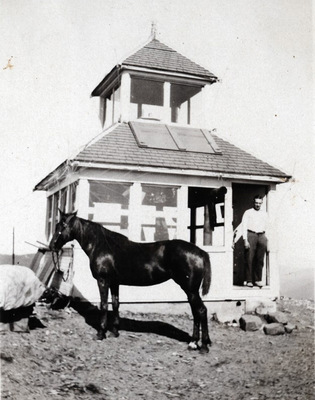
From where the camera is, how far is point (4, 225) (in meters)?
7.65

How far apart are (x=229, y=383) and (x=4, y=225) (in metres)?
4.73

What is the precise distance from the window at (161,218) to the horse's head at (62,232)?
2355 millimetres

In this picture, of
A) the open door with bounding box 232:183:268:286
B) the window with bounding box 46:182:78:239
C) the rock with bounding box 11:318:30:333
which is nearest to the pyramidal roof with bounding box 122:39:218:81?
the open door with bounding box 232:183:268:286

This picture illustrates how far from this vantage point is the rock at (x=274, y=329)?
8.63m

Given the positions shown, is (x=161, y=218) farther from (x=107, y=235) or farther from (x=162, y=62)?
(x=162, y=62)

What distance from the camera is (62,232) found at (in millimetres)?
7625

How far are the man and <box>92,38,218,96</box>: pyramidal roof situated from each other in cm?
397

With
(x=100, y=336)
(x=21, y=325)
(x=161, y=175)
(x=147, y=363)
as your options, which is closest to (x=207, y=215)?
(x=161, y=175)

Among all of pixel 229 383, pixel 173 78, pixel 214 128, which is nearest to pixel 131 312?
pixel 229 383

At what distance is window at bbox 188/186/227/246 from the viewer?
10.6 m

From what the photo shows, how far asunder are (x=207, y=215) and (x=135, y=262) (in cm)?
371

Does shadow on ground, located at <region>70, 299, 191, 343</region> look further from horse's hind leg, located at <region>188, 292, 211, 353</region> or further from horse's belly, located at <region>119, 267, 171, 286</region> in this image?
horse's belly, located at <region>119, 267, 171, 286</region>

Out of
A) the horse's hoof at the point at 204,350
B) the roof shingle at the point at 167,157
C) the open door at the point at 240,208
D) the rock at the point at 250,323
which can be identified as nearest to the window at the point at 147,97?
the roof shingle at the point at 167,157

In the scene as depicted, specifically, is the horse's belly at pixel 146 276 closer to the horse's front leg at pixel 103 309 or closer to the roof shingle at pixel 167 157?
the horse's front leg at pixel 103 309
